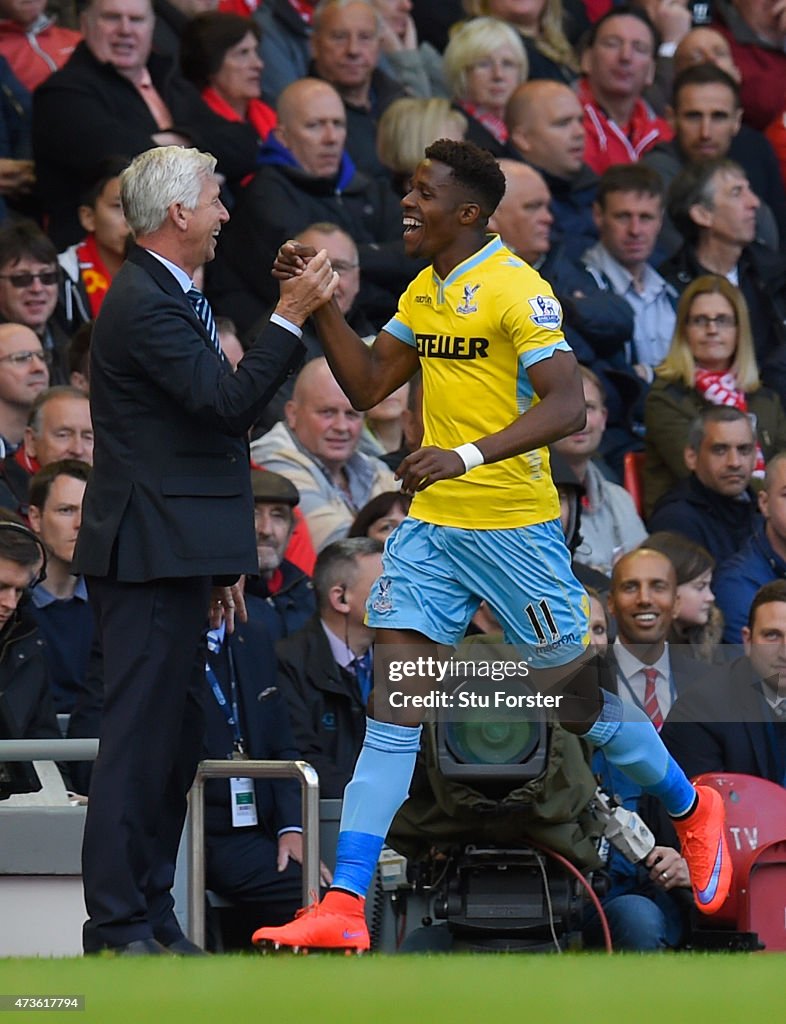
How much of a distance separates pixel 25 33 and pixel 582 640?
625 cm

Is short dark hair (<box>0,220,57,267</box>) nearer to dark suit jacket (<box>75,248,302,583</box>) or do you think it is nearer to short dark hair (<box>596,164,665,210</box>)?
dark suit jacket (<box>75,248,302,583</box>)

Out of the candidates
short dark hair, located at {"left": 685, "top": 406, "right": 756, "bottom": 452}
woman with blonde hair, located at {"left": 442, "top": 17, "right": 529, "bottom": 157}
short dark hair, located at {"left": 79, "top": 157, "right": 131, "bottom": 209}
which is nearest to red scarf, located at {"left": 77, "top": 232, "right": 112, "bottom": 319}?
short dark hair, located at {"left": 79, "top": 157, "right": 131, "bottom": 209}

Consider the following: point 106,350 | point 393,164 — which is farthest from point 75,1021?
point 393,164

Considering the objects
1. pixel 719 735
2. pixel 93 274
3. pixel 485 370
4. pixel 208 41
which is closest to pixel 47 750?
pixel 485 370

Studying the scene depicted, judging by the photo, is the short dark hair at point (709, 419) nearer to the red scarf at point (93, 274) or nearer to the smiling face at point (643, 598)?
the smiling face at point (643, 598)

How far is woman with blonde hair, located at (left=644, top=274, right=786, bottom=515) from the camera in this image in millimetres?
10930

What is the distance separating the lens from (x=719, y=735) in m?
7.90

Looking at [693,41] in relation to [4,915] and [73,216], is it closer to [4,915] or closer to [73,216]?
[73,216]

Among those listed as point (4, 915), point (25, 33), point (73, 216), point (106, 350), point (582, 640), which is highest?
point (25, 33)

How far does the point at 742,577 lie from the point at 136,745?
4.26 meters

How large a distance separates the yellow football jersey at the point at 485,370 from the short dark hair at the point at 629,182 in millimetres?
5588

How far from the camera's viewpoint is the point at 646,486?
36.2 ft

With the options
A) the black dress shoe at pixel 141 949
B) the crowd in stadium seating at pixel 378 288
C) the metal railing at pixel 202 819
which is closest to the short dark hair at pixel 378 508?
the crowd in stadium seating at pixel 378 288

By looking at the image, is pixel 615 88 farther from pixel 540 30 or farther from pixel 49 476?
pixel 49 476
